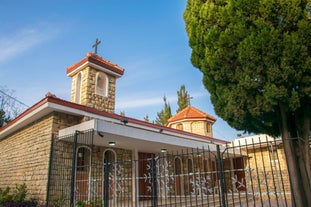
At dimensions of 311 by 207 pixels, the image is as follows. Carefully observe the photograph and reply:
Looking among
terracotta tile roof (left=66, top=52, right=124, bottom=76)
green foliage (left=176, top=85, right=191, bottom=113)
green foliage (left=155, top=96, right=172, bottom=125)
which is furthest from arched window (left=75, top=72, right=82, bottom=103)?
green foliage (left=155, top=96, right=172, bottom=125)

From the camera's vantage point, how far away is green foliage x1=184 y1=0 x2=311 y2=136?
197 inches

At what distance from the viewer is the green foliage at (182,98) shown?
35781mm

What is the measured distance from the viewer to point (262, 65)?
5180mm

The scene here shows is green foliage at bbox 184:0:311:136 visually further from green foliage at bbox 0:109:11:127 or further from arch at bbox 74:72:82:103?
green foliage at bbox 0:109:11:127

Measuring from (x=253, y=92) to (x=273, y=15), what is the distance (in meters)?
1.68

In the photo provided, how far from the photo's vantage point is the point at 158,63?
10.6 meters

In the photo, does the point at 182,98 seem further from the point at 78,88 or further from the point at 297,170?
the point at 297,170

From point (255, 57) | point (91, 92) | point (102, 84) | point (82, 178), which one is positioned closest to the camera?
point (255, 57)

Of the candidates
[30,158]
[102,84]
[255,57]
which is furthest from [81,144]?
[255,57]

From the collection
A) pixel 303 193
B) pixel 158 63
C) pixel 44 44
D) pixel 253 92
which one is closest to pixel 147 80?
pixel 158 63

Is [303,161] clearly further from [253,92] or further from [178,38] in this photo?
[178,38]

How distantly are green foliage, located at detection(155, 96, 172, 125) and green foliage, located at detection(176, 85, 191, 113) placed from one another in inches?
Answer: 71.3

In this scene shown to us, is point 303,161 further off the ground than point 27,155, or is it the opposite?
point 27,155

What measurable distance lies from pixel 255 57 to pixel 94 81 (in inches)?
355
